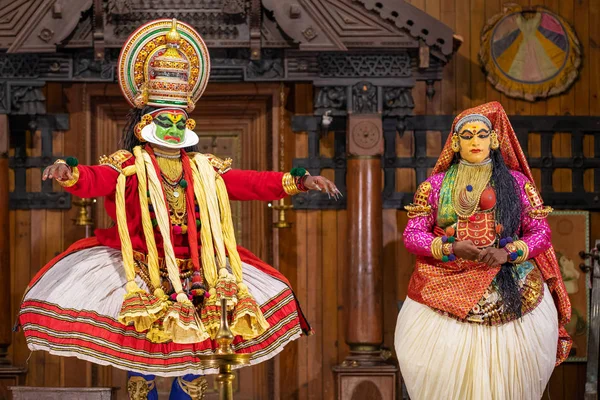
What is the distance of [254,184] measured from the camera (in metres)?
5.90

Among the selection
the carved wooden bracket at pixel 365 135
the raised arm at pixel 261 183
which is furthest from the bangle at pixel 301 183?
the carved wooden bracket at pixel 365 135

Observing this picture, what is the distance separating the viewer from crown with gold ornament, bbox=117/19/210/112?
19.0ft

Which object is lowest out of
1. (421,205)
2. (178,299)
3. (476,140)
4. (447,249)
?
(178,299)

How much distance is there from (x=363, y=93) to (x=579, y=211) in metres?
1.64

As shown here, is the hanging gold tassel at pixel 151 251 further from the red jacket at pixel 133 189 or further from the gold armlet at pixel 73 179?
the gold armlet at pixel 73 179

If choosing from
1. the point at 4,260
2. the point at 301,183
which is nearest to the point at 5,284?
the point at 4,260

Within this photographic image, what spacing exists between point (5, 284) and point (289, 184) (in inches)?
89.9

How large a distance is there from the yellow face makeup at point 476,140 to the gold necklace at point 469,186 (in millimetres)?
47

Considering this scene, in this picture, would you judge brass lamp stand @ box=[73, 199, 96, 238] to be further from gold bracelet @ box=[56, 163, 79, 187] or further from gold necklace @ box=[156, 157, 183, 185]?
gold bracelet @ box=[56, 163, 79, 187]

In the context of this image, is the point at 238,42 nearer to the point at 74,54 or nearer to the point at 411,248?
the point at 74,54

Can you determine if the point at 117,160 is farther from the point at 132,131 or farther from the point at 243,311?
the point at 243,311

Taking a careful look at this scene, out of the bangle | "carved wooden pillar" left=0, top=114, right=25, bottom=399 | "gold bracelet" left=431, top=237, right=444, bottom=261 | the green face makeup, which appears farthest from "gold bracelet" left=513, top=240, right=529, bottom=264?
"carved wooden pillar" left=0, top=114, right=25, bottom=399

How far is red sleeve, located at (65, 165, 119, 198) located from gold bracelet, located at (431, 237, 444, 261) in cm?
165

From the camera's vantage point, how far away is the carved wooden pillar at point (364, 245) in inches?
279
